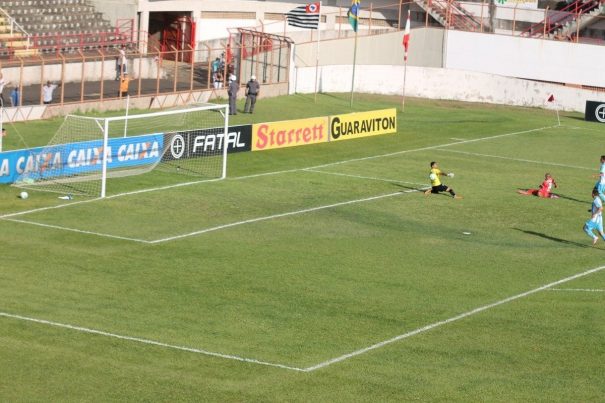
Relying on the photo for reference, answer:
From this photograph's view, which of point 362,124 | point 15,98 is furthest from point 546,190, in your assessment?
point 15,98

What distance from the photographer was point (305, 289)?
2984 cm

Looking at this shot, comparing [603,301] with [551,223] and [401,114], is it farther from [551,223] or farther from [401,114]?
[401,114]

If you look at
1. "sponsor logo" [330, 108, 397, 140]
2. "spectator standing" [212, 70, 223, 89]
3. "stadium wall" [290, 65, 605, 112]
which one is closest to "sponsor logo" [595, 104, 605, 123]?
"stadium wall" [290, 65, 605, 112]

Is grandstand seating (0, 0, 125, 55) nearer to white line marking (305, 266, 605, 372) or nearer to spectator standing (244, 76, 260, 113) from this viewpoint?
spectator standing (244, 76, 260, 113)

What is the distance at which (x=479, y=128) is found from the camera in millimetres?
63031

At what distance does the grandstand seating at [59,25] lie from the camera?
64.1 meters

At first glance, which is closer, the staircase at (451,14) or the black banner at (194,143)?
the black banner at (194,143)

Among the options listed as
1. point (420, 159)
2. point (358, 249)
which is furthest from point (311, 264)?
point (420, 159)

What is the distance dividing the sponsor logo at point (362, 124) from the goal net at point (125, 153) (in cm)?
617

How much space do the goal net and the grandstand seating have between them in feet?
46.1

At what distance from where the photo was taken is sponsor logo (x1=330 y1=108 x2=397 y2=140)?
55531mm

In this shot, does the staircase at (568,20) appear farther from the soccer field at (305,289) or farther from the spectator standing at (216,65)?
the soccer field at (305,289)

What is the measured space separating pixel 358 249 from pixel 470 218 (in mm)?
6943

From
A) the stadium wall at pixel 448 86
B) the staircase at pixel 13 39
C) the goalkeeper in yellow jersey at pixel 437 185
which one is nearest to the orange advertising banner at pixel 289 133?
the goalkeeper in yellow jersey at pixel 437 185
